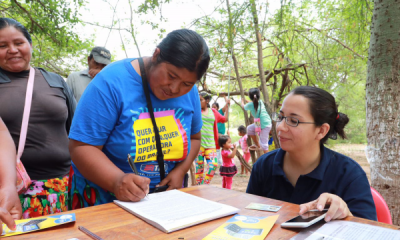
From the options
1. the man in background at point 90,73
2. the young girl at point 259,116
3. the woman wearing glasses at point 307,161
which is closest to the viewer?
the woman wearing glasses at point 307,161

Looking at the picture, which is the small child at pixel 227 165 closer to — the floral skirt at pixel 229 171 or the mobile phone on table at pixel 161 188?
the floral skirt at pixel 229 171

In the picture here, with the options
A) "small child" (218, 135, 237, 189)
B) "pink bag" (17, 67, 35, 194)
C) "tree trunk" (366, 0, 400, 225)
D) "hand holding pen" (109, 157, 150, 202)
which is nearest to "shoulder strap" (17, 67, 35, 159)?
"pink bag" (17, 67, 35, 194)

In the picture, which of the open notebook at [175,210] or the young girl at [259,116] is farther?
the young girl at [259,116]

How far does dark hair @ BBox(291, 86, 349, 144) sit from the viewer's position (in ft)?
5.42

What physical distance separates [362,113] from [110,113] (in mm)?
14397

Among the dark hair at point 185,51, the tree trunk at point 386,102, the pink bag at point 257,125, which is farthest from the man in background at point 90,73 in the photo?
the pink bag at point 257,125

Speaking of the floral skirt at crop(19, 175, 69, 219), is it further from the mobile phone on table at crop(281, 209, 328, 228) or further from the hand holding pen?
the mobile phone on table at crop(281, 209, 328, 228)

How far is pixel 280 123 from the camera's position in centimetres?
168

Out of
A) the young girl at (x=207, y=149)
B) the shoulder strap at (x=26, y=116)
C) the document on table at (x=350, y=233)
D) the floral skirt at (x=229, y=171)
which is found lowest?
the floral skirt at (x=229, y=171)

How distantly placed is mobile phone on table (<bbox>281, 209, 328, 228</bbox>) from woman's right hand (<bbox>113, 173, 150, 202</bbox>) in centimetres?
56

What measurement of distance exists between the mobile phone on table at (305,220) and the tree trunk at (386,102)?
75.3 inches

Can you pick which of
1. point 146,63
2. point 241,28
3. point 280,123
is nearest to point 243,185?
point 241,28

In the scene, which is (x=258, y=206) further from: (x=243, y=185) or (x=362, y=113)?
(x=362, y=113)

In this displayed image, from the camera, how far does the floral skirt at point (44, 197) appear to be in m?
1.57
